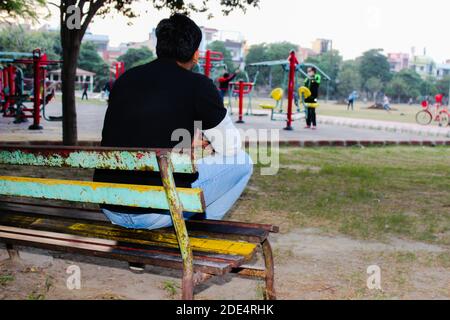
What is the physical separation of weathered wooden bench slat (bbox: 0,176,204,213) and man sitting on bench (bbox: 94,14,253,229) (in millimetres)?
184

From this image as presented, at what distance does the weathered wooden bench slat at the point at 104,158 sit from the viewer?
217 centimetres

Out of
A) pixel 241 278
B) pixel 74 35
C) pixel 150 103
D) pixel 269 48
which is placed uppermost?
pixel 269 48

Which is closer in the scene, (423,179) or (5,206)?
(5,206)

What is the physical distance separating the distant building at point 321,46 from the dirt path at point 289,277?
14897 centimetres

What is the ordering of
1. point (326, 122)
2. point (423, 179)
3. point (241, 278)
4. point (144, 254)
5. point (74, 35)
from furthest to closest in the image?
point (326, 122) < point (74, 35) < point (423, 179) < point (241, 278) < point (144, 254)

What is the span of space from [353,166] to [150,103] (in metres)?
6.33

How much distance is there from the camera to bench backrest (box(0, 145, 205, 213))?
7.13ft

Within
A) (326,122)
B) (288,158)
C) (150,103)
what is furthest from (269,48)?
(150,103)

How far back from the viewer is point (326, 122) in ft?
69.5

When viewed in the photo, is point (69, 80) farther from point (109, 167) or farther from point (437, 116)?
point (437, 116)

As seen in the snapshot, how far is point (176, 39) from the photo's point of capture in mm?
2684

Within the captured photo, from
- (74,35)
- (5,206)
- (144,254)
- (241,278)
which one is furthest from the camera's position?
(74,35)

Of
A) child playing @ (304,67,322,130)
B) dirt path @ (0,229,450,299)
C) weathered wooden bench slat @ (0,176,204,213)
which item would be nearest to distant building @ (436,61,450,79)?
child playing @ (304,67,322,130)

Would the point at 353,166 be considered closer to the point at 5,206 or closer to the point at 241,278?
the point at 241,278
